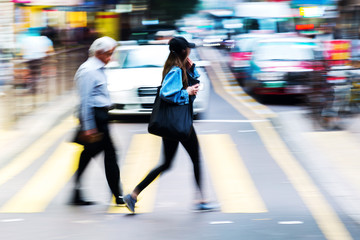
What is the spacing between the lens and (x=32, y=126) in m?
→ 11.2

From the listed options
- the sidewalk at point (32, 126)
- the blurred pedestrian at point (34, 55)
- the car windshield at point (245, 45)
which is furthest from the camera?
the car windshield at point (245, 45)

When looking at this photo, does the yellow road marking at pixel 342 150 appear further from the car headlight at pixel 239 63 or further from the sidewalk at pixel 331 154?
the car headlight at pixel 239 63

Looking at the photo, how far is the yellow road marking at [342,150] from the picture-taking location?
7446 mm

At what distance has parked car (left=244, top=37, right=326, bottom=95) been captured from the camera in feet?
50.7

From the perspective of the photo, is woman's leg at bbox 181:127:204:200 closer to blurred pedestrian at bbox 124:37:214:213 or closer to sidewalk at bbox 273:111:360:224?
blurred pedestrian at bbox 124:37:214:213

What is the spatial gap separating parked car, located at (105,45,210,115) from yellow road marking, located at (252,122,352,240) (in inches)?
91.4

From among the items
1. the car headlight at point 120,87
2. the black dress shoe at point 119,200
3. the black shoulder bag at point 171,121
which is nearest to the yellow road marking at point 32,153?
the car headlight at point 120,87

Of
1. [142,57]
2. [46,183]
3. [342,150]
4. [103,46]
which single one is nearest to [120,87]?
[142,57]

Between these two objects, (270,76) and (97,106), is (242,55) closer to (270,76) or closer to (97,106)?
(270,76)

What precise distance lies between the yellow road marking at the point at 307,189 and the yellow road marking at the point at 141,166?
157cm

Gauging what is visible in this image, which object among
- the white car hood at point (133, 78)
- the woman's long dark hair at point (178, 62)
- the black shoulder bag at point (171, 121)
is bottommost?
the white car hood at point (133, 78)

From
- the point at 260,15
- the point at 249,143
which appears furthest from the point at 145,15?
the point at 249,143

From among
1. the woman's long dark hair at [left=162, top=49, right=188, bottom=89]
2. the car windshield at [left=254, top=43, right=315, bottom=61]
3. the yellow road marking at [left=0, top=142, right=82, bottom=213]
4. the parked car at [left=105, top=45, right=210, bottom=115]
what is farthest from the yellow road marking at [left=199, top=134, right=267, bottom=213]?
the car windshield at [left=254, top=43, right=315, bottom=61]

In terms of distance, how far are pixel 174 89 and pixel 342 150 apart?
397 cm
